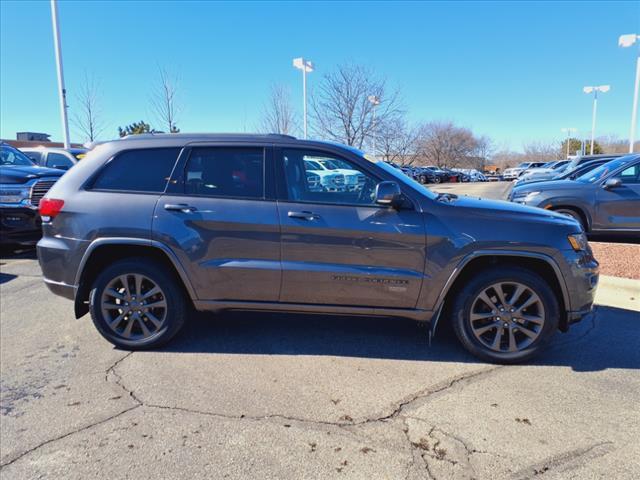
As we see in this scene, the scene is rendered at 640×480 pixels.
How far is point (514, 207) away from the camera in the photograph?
380 cm

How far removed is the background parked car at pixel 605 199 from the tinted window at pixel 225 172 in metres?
6.33

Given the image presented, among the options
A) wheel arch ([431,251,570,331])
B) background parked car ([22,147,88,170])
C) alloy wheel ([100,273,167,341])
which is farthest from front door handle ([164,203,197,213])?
background parked car ([22,147,88,170])

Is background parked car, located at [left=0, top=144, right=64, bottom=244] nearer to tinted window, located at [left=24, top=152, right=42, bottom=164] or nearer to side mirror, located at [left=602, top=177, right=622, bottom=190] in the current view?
tinted window, located at [left=24, top=152, right=42, bottom=164]

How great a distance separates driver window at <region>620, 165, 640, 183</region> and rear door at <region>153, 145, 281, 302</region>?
24.3 feet

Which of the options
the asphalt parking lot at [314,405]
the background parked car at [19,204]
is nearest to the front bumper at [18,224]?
the background parked car at [19,204]

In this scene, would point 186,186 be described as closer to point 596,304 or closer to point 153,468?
point 153,468

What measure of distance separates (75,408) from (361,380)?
2.03 m

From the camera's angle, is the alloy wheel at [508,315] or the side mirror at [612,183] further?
the side mirror at [612,183]

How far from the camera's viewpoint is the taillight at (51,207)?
154 inches

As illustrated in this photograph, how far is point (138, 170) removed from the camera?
3.89 metres

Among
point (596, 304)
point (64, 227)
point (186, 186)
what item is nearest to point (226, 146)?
point (186, 186)

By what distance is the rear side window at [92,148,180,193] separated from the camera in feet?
12.7

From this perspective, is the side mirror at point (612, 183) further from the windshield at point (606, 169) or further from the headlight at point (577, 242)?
the headlight at point (577, 242)

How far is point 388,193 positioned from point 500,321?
140cm
